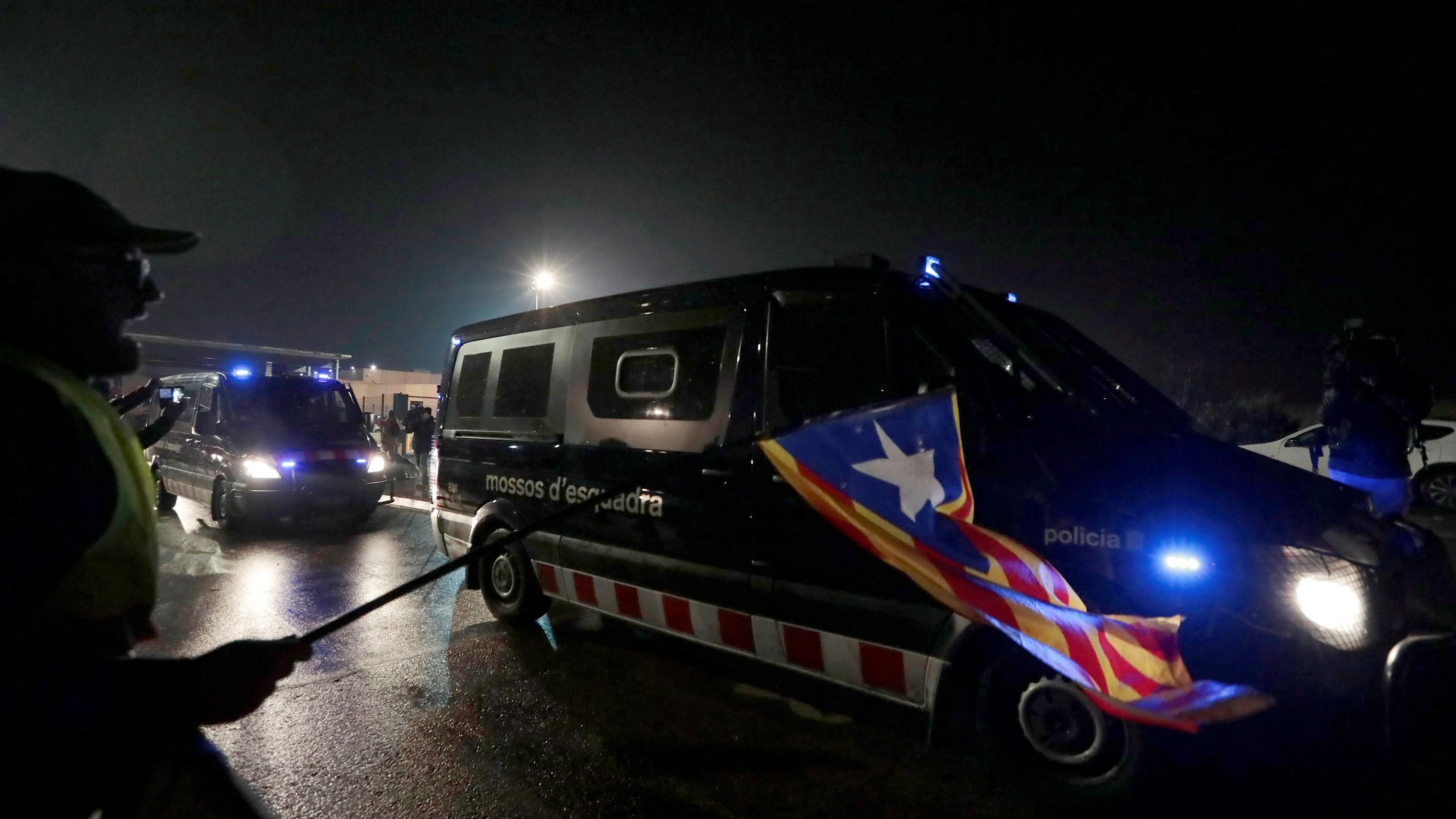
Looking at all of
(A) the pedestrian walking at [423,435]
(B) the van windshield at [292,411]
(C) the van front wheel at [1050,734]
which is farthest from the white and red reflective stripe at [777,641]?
(A) the pedestrian walking at [423,435]

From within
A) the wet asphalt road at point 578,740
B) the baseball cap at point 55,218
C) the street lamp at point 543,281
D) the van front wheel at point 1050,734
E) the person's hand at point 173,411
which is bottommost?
the wet asphalt road at point 578,740

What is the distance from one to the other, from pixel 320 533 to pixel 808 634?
8354mm

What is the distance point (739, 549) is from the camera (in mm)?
3768

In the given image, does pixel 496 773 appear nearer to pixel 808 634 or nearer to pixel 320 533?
pixel 808 634

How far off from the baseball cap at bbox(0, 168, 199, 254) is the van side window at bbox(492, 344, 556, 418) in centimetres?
364

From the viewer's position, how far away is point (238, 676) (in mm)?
1265

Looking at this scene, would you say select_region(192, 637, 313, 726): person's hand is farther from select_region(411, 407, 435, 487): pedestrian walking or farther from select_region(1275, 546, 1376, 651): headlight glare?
select_region(411, 407, 435, 487): pedestrian walking

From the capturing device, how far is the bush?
19656 millimetres

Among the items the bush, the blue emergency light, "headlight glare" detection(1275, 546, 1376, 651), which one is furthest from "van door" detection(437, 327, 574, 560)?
the bush

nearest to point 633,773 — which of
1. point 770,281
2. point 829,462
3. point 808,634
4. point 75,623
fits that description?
point 808,634

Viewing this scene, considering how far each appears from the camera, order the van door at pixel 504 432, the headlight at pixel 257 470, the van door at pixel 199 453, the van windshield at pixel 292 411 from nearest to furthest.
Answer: the van door at pixel 504 432
the headlight at pixel 257 470
the van windshield at pixel 292 411
the van door at pixel 199 453

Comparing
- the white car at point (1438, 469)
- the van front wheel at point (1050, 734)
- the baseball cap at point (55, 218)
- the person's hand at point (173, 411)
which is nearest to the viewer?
the baseball cap at point (55, 218)

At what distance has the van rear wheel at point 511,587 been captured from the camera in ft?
17.7

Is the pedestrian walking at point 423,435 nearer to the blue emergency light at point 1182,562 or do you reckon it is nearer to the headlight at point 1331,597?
the blue emergency light at point 1182,562
